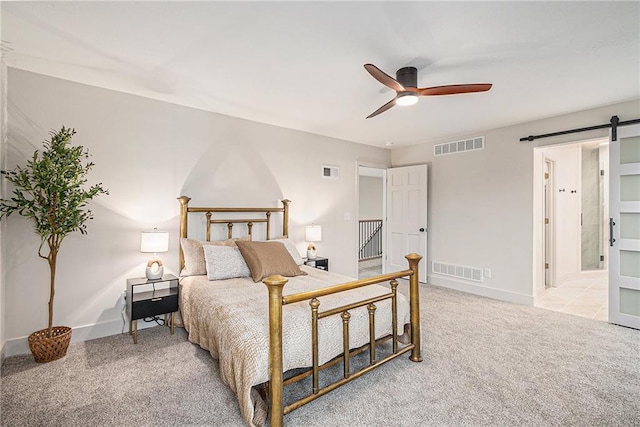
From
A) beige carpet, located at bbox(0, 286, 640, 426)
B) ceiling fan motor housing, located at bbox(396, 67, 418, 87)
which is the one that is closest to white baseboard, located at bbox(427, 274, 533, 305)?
beige carpet, located at bbox(0, 286, 640, 426)

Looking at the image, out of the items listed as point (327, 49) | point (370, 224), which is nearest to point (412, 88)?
point (327, 49)

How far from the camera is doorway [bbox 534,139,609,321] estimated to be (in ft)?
14.7

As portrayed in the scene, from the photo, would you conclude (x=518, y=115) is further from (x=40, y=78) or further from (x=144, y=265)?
(x=40, y=78)

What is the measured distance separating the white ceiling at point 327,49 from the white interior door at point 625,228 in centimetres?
65

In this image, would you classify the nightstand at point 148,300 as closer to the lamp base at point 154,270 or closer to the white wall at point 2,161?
the lamp base at point 154,270

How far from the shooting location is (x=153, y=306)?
301 centimetres

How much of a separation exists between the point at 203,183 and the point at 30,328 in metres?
2.20

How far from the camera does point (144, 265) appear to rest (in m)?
3.38

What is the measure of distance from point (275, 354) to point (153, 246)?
2.05 meters

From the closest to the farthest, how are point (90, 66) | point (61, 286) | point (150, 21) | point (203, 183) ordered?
point (150, 21) < point (90, 66) < point (61, 286) < point (203, 183)

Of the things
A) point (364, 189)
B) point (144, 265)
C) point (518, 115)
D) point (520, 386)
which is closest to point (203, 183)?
point (144, 265)

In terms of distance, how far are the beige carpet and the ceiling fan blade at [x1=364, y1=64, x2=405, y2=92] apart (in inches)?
93.7

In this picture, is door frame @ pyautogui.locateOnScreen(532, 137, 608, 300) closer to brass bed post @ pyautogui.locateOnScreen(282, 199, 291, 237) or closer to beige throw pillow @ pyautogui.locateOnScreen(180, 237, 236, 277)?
brass bed post @ pyautogui.locateOnScreen(282, 199, 291, 237)

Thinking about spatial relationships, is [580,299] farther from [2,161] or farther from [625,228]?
[2,161]
